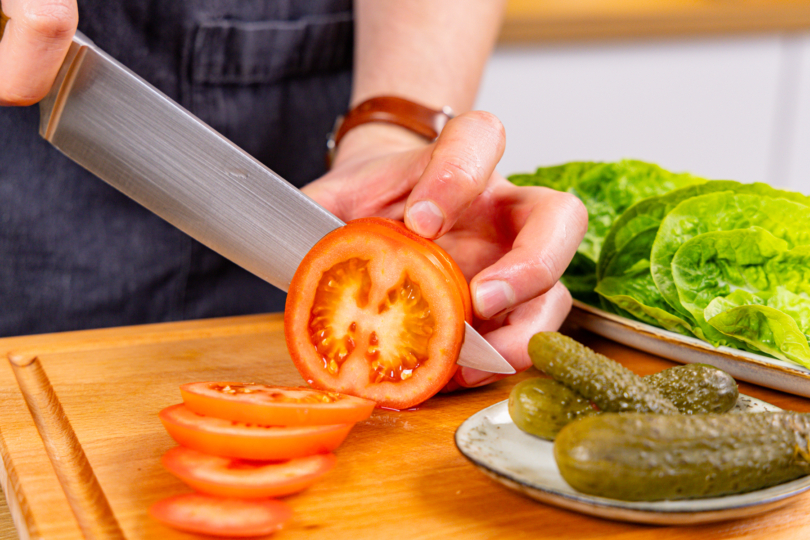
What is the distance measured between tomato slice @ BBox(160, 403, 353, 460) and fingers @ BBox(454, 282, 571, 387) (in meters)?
0.34

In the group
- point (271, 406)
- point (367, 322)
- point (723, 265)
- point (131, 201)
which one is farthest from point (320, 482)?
point (131, 201)

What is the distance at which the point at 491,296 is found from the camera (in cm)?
111

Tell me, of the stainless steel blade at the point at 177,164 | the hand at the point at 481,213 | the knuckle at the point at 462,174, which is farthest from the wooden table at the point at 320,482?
the knuckle at the point at 462,174

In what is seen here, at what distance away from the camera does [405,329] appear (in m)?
1.09

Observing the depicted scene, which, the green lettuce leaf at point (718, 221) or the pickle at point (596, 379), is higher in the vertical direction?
the green lettuce leaf at point (718, 221)

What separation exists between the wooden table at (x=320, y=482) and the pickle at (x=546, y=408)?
97 mm

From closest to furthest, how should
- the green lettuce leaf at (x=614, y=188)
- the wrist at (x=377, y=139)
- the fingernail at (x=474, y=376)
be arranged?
the fingernail at (x=474, y=376)
the wrist at (x=377, y=139)
the green lettuce leaf at (x=614, y=188)

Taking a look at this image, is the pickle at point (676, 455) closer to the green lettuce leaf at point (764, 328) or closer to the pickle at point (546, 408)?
the pickle at point (546, 408)

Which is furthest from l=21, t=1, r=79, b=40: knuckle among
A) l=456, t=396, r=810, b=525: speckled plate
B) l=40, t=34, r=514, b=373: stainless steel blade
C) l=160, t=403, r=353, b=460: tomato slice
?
l=456, t=396, r=810, b=525: speckled plate

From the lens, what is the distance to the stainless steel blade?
1246 millimetres

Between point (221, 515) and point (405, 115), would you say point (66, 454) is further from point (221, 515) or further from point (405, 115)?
point (405, 115)

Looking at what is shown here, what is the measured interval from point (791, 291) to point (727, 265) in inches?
4.8

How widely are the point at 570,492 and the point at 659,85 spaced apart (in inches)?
150

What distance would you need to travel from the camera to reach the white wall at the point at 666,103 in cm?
402
